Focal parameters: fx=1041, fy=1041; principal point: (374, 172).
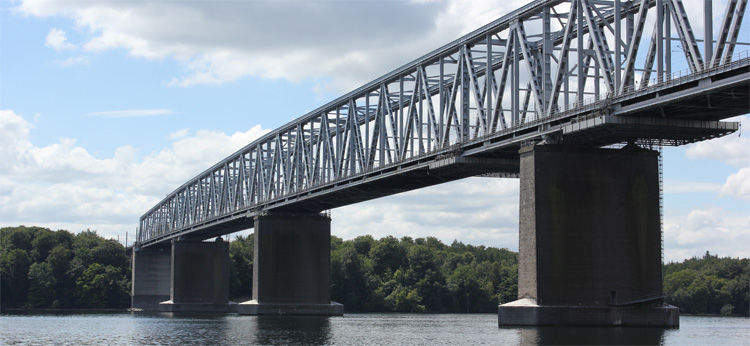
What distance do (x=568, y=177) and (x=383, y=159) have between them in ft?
99.5

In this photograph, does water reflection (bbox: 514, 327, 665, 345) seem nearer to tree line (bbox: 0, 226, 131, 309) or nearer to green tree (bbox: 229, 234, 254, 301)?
green tree (bbox: 229, 234, 254, 301)

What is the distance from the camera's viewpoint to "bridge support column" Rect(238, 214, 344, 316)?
107 m

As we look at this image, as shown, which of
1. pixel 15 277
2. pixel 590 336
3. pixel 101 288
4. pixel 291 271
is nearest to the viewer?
pixel 590 336

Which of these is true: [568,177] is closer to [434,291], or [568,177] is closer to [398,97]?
[398,97]

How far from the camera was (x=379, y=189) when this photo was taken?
95812mm

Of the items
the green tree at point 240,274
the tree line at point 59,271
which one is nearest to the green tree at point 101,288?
the tree line at point 59,271

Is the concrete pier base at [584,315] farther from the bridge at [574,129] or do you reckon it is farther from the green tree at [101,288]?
the green tree at [101,288]

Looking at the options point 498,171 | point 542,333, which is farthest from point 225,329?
point 542,333

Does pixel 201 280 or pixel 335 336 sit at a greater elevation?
pixel 201 280

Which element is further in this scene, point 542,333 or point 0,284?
point 0,284

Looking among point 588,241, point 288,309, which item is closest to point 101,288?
point 288,309

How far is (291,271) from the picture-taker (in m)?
108

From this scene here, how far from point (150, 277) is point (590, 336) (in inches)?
5277

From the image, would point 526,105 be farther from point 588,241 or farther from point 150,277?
point 150,277
